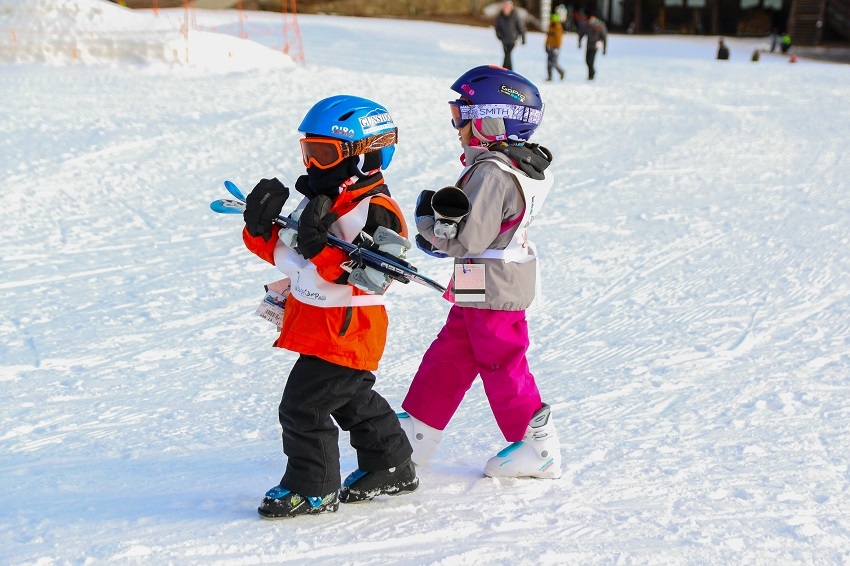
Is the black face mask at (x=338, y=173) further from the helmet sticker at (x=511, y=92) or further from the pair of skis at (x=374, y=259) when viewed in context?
the helmet sticker at (x=511, y=92)

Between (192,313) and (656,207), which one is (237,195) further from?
(656,207)

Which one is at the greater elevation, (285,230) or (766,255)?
(285,230)

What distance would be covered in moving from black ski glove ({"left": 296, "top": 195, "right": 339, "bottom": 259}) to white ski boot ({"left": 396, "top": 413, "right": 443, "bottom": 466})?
3.52 ft

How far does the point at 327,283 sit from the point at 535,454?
1.17 metres

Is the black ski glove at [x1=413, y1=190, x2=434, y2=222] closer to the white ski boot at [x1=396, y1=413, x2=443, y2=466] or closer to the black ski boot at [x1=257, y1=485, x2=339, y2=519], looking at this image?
the white ski boot at [x1=396, y1=413, x2=443, y2=466]

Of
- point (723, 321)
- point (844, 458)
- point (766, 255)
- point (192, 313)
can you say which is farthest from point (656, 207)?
point (844, 458)

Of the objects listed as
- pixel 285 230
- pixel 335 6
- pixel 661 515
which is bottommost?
pixel 335 6

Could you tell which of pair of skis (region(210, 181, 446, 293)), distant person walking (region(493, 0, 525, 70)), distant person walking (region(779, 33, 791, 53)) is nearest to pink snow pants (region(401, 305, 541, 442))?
pair of skis (region(210, 181, 446, 293))

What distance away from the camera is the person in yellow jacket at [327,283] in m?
3.28

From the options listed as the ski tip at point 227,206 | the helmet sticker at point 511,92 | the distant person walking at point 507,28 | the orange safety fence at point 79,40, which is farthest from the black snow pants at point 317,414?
the distant person walking at point 507,28

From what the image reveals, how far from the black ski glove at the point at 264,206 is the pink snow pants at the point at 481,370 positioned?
3.12 ft

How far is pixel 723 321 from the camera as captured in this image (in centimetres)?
627

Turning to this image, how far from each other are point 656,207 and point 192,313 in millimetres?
4721

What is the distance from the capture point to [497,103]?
3.71m
